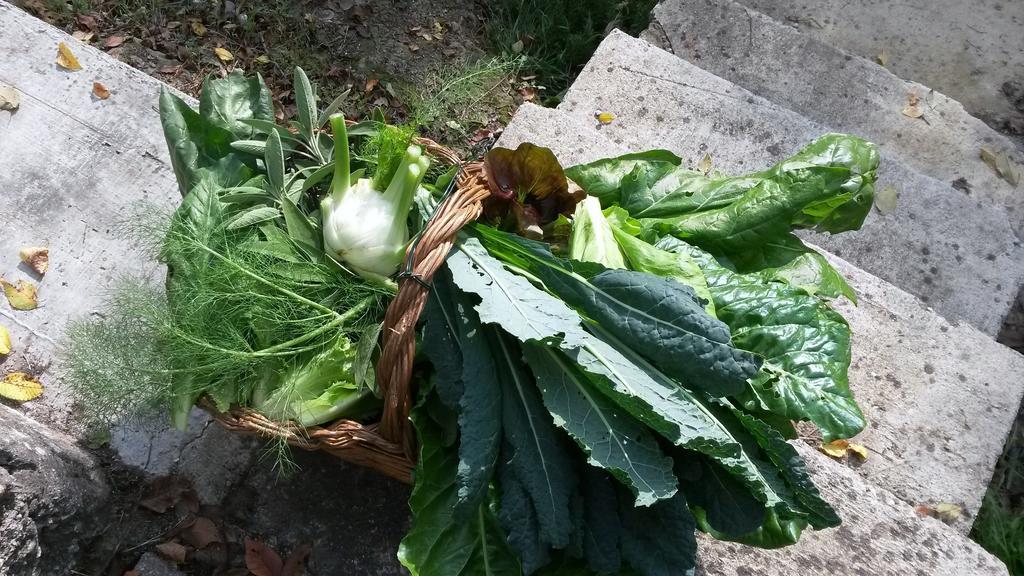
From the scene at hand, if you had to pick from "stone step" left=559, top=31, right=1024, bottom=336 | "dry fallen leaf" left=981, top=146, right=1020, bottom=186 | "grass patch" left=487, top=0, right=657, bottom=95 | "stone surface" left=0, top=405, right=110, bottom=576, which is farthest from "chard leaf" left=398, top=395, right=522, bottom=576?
"dry fallen leaf" left=981, top=146, right=1020, bottom=186

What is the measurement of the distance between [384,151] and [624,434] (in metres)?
0.93

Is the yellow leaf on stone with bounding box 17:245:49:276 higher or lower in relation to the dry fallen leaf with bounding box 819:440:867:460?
lower

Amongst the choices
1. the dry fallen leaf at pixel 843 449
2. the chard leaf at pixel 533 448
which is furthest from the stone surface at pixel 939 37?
the chard leaf at pixel 533 448

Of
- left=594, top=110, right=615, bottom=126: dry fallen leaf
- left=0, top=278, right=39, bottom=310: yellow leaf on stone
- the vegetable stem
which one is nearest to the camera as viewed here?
the vegetable stem

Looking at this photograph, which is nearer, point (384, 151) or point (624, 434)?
point (624, 434)

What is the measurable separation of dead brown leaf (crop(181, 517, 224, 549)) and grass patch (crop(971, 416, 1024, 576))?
2597mm

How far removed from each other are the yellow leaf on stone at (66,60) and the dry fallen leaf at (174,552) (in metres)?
1.78

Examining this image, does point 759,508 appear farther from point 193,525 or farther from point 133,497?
point 133,497

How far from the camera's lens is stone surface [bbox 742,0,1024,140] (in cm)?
416

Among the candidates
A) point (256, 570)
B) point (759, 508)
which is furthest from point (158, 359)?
A: point (759, 508)

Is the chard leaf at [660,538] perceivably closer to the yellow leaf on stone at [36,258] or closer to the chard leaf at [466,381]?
the chard leaf at [466,381]

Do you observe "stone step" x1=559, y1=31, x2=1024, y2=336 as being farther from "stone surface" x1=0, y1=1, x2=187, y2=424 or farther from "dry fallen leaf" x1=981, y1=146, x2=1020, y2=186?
"stone surface" x1=0, y1=1, x2=187, y2=424

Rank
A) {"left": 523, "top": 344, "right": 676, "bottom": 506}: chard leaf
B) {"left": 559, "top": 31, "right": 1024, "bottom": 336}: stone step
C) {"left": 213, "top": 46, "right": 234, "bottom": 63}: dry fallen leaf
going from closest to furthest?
Result: {"left": 523, "top": 344, "right": 676, "bottom": 506}: chard leaf, {"left": 559, "top": 31, "right": 1024, "bottom": 336}: stone step, {"left": 213, "top": 46, "right": 234, "bottom": 63}: dry fallen leaf

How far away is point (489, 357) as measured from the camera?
6.24ft
